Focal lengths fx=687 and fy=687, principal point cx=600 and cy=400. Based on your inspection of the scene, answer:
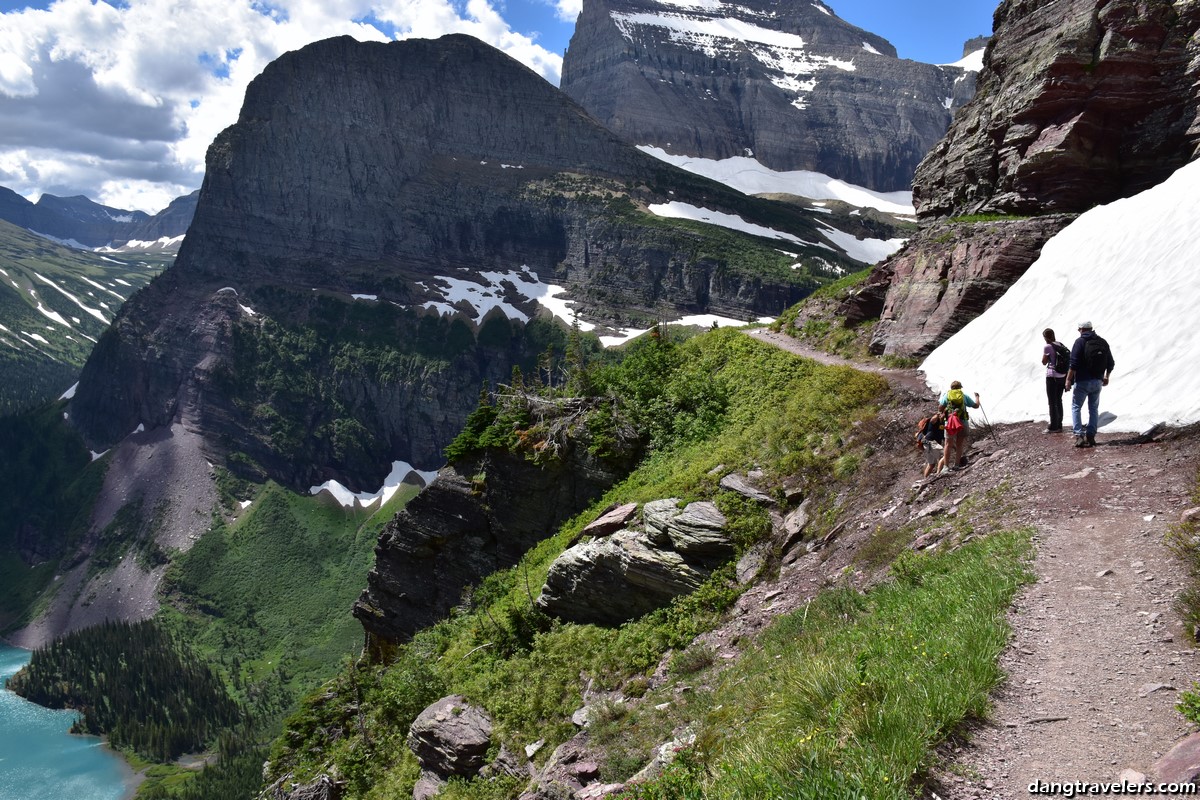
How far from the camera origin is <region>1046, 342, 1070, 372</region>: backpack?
1349 centimetres

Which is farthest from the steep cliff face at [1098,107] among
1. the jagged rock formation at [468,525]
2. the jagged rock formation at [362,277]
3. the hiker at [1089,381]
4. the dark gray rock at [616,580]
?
the jagged rock formation at [362,277]

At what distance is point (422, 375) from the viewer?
167375 mm

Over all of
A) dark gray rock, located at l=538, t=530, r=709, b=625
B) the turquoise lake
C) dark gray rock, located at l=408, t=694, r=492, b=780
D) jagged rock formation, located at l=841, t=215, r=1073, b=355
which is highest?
jagged rock formation, located at l=841, t=215, r=1073, b=355

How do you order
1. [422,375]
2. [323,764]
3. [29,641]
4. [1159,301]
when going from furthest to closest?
[422,375], [29,641], [323,764], [1159,301]

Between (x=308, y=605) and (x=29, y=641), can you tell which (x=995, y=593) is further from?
(x=29, y=641)

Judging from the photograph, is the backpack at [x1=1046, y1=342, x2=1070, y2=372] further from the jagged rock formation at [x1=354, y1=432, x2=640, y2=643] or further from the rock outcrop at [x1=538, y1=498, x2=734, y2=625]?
the jagged rock formation at [x1=354, y1=432, x2=640, y2=643]

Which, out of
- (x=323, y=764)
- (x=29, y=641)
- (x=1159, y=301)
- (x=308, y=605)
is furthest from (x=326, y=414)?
(x=1159, y=301)

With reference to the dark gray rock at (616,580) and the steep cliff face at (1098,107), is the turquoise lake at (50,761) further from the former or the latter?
the steep cliff face at (1098,107)

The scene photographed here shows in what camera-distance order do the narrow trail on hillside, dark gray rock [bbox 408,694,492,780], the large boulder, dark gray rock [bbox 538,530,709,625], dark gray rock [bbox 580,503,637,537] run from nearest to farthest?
1. the narrow trail on hillside
2. dark gray rock [bbox 408,694,492,780]
3. the large boulder
4. dark gray rock [bbox 538,530,709,625]
5. dark gray rock [bbox 580,503,637,537]

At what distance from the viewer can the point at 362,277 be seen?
183 meters

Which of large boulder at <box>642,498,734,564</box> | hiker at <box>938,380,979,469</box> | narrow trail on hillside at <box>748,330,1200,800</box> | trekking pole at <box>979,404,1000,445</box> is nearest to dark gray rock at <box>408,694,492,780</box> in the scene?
Result: large boulder at <box>642,498,734,564</box>

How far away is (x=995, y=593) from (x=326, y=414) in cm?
17936

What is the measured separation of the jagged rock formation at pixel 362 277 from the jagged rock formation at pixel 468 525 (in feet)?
442

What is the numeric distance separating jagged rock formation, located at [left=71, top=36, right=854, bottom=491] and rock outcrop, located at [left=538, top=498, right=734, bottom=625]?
487 feet
